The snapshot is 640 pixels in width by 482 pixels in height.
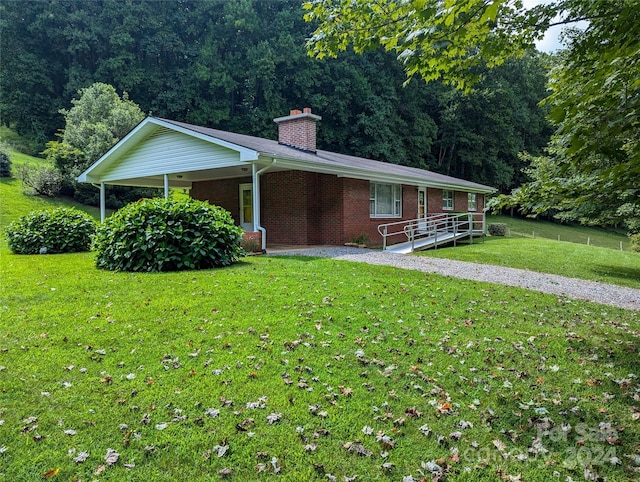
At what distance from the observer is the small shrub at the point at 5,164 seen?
83.3ft

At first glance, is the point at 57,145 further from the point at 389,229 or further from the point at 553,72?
the point at 553,72

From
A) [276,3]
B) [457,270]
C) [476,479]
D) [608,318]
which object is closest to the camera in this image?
[476,479]

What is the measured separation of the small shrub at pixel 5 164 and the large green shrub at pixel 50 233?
17.0 meters

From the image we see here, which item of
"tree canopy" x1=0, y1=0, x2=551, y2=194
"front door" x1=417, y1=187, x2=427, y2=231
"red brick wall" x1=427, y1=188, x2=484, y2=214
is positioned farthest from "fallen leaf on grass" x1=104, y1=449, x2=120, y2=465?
"tree canopy" x1=0, y1=0, x2=551, y2=194

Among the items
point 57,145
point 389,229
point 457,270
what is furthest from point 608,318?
point 57,145

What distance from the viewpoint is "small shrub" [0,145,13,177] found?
25386mm

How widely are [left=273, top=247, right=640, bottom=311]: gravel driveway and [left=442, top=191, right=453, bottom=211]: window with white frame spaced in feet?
32.9

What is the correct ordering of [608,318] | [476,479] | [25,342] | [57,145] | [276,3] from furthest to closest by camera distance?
[276,3]
[57,145]
[608,318]
[25,342]
[476,479]

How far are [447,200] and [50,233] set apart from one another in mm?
17884

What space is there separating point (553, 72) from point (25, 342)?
885 centimetres

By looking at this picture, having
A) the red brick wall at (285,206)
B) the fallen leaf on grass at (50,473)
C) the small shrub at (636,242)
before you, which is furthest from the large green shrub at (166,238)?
the small shrub at (636,242)

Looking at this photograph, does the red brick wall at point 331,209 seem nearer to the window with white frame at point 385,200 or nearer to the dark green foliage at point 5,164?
the window with white frame at point 385,200

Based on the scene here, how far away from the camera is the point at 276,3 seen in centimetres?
4128

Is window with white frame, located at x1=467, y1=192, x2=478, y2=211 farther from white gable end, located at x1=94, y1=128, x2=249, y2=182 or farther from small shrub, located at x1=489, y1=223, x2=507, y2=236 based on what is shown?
white gable end, located at x1=94, y1=128, x2=249, y2=182
